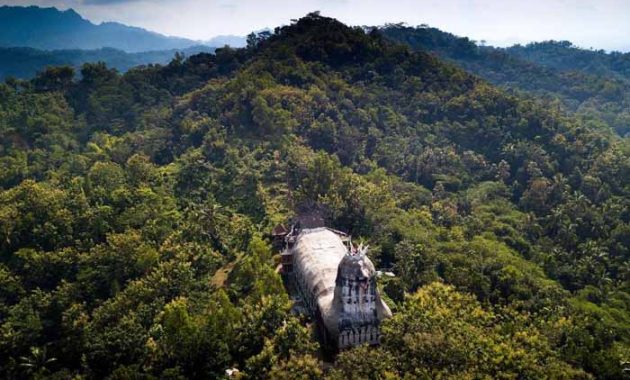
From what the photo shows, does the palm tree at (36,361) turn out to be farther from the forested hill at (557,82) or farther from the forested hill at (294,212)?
the forested hill at (557,82)

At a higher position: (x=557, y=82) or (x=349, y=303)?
(x=557, y=82)

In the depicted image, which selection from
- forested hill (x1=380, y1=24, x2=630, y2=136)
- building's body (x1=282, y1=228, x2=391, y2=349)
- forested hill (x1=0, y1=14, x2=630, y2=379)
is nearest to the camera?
building's body (x1=282, y1=228, x2=391, y2=349)

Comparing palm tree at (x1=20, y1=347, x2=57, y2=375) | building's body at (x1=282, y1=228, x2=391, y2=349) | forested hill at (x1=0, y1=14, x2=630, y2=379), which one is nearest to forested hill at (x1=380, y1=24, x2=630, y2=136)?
forested hill at (x1=0, y1=14, x2=630, y2=379)

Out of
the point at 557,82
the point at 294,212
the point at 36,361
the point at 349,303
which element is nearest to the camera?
the point at 349,303

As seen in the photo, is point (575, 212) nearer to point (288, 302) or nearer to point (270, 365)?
point (288, 302)

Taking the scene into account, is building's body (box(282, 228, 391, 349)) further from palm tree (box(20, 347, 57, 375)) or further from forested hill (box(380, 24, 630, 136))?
forested hill (box(380, 24, 630, 136))

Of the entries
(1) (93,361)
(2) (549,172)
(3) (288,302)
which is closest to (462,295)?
(3) (288,302)

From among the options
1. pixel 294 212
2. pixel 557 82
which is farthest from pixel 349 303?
pixel 557 82

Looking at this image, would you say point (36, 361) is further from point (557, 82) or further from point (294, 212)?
point (557, 82)
